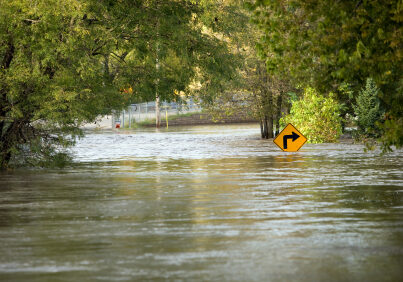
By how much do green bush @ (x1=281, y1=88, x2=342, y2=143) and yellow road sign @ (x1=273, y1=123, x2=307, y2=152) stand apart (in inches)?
258

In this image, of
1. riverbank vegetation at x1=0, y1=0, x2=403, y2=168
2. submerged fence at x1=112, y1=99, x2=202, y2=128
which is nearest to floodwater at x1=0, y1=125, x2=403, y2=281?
riverbank vegetation at x1=0, y1=0, x2=403, y2=168

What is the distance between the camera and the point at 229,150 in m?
35.3

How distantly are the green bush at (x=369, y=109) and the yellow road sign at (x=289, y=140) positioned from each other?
5.78 meters

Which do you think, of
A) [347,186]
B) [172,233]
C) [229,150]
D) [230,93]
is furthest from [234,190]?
[230,93]

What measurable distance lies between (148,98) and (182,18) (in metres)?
3.00

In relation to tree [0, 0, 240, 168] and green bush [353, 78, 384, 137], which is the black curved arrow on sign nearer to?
green bush [353, 78, 384, 137]

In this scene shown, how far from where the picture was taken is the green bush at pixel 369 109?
38.8 m

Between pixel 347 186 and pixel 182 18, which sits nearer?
pixel 347 186

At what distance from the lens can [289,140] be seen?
111 feet

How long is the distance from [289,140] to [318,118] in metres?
7.30

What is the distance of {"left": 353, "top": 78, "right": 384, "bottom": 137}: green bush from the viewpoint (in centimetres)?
3884

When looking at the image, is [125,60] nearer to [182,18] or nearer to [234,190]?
[182,18]

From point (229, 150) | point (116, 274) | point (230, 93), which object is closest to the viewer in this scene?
point (116, 274)

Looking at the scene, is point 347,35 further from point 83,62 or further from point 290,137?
point 290,137
